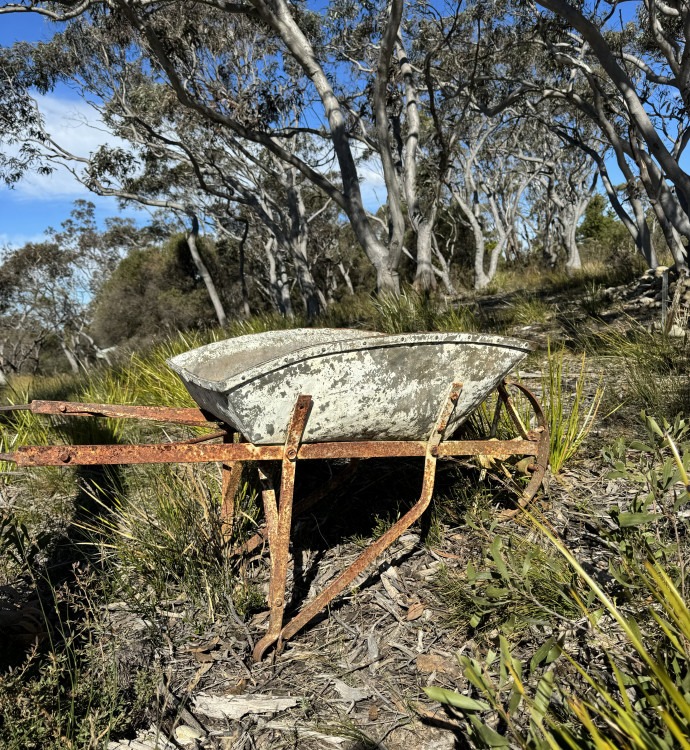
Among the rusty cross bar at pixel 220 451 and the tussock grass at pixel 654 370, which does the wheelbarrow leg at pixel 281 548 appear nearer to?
the rusty cross bar at pixel 220 451

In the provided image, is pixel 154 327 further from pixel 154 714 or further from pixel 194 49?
pixel 154 714

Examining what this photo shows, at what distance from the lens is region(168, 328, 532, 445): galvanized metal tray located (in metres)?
1.96

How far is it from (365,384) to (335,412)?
153 mm

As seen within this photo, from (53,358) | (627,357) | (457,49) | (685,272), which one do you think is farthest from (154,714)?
(53,358)

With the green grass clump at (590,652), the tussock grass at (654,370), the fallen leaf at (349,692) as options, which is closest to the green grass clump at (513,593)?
the green grass clump at (590,652)

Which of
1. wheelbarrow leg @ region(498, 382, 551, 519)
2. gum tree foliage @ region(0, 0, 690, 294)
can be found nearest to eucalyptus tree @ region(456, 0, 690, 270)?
gum tree foliage @ region(0, 0, 690, 294)

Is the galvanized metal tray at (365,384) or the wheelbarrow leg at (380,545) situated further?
the wheelbarrow leg at (380,545)

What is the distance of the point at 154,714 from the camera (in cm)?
193

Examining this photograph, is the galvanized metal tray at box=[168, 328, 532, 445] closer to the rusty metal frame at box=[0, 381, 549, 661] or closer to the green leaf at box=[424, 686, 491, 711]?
the rusty metal frame at box=[0, 381, 549, 661]

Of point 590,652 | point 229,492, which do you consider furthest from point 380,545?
point 229,492

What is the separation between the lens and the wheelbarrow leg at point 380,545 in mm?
2160

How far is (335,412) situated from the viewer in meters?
2.12

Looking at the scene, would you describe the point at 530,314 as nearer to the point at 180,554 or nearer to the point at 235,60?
the point at 180,554

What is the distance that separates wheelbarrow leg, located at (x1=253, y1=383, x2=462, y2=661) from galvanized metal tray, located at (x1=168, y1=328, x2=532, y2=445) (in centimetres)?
4
